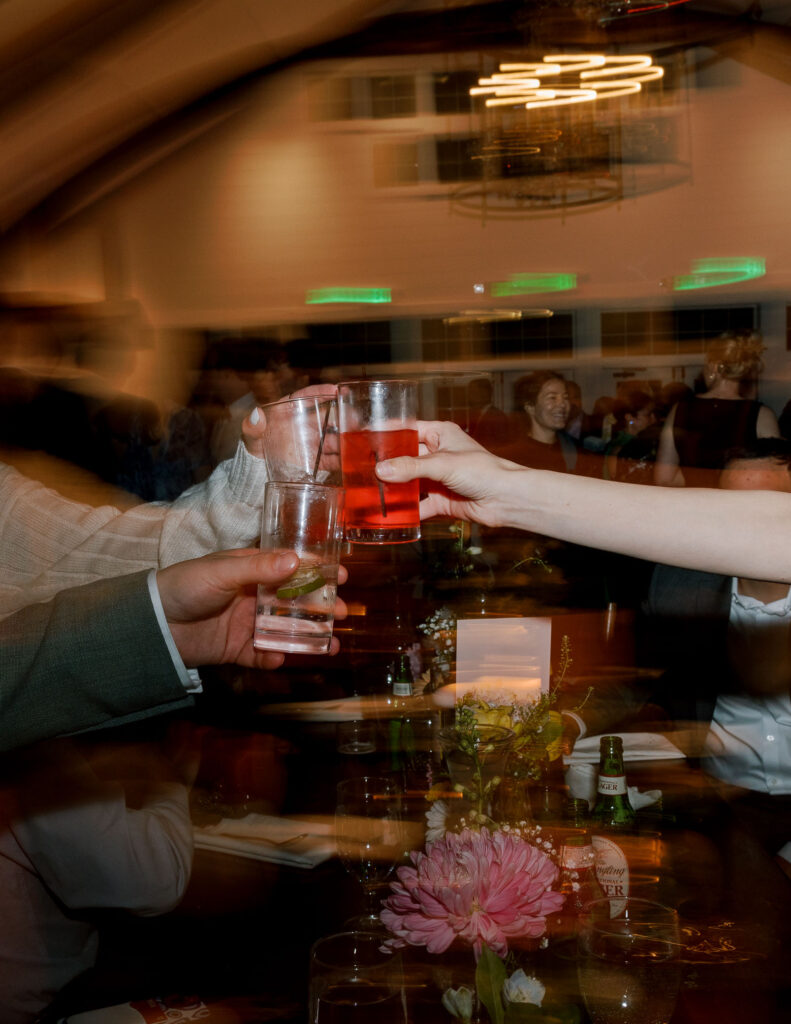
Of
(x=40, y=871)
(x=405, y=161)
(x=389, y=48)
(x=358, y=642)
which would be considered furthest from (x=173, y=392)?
(x=40, y=871)

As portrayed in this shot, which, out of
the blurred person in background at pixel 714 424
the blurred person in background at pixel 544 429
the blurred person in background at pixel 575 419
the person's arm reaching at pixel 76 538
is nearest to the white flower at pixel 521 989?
the person's arm reaching at pixel 76 538

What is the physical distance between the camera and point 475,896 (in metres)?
0.78

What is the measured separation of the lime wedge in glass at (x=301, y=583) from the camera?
106cm

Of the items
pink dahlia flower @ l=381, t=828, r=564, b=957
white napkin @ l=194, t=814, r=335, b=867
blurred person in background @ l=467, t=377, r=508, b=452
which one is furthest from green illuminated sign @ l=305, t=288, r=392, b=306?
pink dahlia flower @ l=381, t=828, r=564, b=957

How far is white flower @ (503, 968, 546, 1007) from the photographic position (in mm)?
780

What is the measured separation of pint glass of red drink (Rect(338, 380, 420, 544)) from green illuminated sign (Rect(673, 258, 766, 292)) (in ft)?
19.9

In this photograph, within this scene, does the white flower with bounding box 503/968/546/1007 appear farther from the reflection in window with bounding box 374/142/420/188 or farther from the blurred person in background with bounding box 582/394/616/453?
the reflection in window with bounding box 374/142/420/188

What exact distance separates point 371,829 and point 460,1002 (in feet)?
1.10

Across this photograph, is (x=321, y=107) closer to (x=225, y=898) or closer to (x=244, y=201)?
(x=244, y=201)

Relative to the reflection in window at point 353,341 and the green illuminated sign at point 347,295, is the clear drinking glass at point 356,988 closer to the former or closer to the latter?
the reflection in window at point 353,341

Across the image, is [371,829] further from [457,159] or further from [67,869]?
[457,159]

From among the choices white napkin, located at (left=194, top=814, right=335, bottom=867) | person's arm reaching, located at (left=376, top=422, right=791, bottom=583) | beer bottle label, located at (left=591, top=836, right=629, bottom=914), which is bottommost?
white napkin, located at (left=194, top=814, right=335, bottom=867)

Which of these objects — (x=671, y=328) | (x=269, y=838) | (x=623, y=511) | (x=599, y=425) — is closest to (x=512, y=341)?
(x=599, y=425)

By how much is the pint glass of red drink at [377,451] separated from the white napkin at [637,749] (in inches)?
31.0
